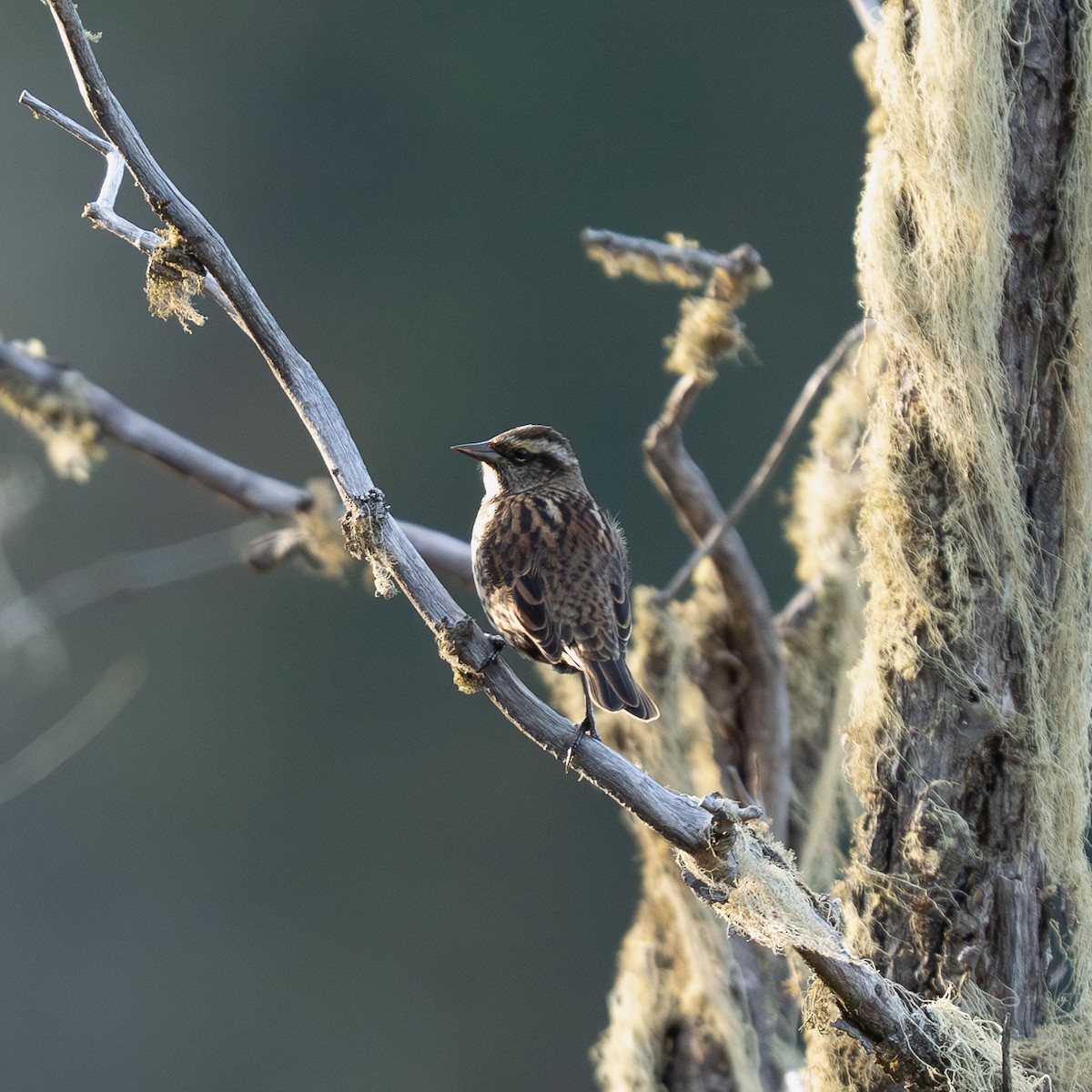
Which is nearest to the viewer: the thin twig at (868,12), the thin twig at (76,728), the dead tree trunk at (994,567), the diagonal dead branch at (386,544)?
the diagonal dead branch at (386,544)

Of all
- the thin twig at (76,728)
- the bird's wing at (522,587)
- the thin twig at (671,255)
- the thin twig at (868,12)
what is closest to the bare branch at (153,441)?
the bird's wing at (522,587)

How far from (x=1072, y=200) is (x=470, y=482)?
3.41 meters

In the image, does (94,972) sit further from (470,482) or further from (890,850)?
(890,850)

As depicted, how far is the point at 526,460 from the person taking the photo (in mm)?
2871

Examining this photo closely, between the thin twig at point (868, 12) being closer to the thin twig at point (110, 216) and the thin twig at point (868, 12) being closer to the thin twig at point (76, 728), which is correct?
the thin twig at point (110, 216)

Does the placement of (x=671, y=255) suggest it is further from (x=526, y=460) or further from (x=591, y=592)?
(x=591, y=592)

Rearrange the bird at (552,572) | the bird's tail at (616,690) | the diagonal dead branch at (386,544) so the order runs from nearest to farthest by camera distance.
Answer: the diagonal dead branch at (386,544)
the bird's tail at (616,690)
the bird at (552,572)

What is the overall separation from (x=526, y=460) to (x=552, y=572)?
412mm

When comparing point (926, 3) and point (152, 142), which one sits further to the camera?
point (152, 142)

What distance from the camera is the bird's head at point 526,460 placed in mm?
2828

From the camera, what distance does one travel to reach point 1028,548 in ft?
7.12

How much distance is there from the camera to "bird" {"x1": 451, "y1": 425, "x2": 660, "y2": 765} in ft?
8.02

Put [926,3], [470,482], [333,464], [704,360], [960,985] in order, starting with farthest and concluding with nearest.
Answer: [470,482] < [704,360] < [926,3] < [960,985] < [333,464]

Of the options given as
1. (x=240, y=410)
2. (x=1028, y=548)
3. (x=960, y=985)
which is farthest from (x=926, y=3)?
(x=240, y=410)
